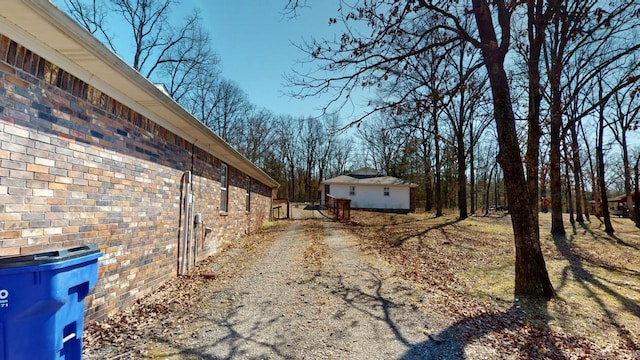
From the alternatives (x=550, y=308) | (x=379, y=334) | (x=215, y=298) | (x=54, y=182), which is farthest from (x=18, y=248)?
(x=550, y=308)

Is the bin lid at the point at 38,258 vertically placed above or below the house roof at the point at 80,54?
below

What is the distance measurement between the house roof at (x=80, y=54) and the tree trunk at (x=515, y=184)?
17.2 feet

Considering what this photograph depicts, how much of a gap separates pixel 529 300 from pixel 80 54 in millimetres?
6824

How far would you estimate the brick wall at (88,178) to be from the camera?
281 cm

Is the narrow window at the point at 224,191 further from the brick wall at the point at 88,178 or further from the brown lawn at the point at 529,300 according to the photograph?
the brown lawn at the point at 529,300

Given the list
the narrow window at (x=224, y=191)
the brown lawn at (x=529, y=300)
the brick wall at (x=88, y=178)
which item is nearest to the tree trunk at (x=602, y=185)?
the brown lawn at (x=529, y=300)

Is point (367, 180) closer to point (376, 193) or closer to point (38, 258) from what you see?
point (376, 193)

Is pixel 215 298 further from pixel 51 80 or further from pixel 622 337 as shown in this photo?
pixel 622 337

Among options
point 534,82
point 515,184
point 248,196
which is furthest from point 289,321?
point 248,196

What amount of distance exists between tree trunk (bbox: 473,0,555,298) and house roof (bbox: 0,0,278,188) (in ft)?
17.2

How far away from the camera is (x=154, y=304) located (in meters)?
4.71

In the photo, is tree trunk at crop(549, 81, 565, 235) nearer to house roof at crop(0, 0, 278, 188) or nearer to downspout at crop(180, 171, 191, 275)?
downspout at crop(180, 171, 191, 275)

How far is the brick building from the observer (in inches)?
109

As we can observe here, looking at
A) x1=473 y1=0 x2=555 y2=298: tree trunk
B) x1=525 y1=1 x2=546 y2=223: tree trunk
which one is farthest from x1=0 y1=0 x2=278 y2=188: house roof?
x1=525 y1=1 x2=546 y2=223: tree trunk
